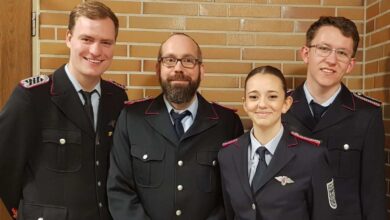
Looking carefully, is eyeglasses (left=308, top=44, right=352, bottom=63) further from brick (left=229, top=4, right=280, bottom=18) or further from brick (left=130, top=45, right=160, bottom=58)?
brick (left=130, top=45, right=160, bottom=58)

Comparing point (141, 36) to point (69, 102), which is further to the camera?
point (141, 36)

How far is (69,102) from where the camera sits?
191 cm

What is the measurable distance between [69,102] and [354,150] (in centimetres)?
138

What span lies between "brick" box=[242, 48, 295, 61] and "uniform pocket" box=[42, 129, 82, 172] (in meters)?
1.21

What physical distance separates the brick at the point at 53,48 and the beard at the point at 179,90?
0.83 m

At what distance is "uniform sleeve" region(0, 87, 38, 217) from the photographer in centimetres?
180

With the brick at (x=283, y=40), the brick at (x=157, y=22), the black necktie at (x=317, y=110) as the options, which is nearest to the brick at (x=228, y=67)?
the brick at (x=283, y=40)

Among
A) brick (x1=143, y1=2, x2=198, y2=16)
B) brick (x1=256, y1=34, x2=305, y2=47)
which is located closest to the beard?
brick (x1=143, y1=2, x2=198, y2=16)

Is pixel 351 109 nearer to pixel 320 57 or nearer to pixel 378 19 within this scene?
pixel 320 57

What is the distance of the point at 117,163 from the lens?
1.95m

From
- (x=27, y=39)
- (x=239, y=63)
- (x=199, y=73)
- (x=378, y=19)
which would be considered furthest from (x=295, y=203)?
(x=27, y=39)

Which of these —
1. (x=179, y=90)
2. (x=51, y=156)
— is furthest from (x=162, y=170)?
(x=51, y=156)

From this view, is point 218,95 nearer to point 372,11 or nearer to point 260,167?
point 260,167

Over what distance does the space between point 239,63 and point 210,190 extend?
0.97 m
